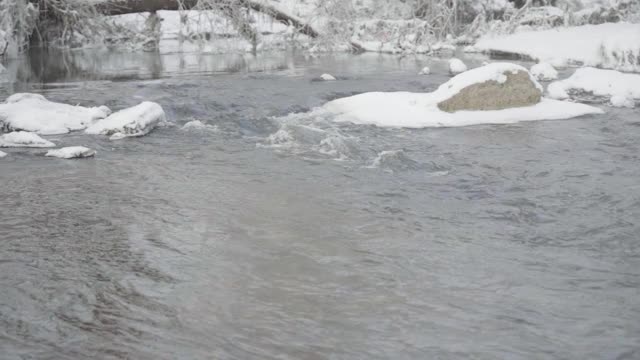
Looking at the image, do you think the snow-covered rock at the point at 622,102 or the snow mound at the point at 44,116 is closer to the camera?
the snow mound at the point at 44,116

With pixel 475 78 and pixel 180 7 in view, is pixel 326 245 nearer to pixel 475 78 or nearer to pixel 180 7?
pixel 475 78

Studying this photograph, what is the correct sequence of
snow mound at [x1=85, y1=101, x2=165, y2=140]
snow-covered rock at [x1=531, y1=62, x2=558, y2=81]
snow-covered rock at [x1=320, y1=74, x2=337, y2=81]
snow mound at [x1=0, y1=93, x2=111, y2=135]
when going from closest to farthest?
Result: snow mound at [x1=85, y1=101, x2=165, y2=140]
snow mound at [x1=0, y1=93, x2=111, y2=135]
snow-covered rock at [x1=531, y1=62, x2=558, y2=81]
snow-covered rock at [x1=320, y1=74, x2=337, y2=81]

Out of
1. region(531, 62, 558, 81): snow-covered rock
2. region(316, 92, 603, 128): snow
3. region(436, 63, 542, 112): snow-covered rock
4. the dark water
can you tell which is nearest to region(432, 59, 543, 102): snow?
region(436, 63, 542, 112): snow-covered rock

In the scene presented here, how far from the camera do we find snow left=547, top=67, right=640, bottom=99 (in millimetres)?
12400

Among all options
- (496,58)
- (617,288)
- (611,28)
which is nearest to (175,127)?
(617,288)

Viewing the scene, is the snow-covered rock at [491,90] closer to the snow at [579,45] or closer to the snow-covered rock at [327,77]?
the snow-covered rock at [327,77]

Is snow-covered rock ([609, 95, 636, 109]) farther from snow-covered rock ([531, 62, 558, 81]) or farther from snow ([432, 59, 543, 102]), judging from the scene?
snow-covered rock ([531, 62, 558, 81])

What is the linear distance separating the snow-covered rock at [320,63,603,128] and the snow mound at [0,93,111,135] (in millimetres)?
3731

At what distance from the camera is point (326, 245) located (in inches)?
199

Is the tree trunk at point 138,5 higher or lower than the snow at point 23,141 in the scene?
higher

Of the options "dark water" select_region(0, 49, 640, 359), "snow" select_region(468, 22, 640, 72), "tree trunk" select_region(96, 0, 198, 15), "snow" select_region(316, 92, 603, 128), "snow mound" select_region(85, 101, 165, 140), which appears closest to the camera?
"dark water" select_region(0, 49, 640, 359)

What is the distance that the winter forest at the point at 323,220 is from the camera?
12.2 ft

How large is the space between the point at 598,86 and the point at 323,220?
9.36m

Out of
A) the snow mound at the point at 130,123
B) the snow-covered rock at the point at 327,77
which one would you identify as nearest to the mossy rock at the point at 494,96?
the snow mound at the point at 130,123
